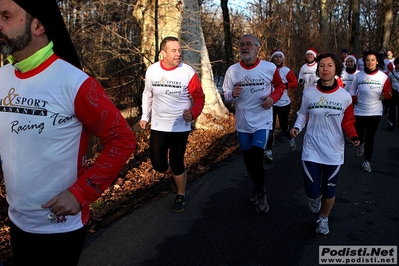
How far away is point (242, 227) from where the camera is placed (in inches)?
179

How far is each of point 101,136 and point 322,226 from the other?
3.17 metres

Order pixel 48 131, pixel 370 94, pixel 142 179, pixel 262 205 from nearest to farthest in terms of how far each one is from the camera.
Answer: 1. pixel 48 131
2. pixel 262 205
3. pixel 142 179
4. pixel 370 94

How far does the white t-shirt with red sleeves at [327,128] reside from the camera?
4.35 metres

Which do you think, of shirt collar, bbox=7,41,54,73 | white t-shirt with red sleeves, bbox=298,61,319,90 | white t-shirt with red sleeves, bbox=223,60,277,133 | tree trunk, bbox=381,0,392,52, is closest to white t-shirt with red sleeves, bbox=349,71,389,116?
white t-shirt with red sleeves, bbox=223,60,277,133

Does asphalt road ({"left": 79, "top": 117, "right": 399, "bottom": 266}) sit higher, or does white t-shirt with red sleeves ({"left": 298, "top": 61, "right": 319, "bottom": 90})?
white t-shirt with red sleeves ({"left": 298, "top": 61, "right": 319, "bottom": 90})

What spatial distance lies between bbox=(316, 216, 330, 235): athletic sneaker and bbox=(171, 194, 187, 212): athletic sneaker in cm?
173

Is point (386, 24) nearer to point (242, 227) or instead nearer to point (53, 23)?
point (242, 227)

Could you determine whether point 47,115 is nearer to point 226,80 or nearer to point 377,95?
point 226,80

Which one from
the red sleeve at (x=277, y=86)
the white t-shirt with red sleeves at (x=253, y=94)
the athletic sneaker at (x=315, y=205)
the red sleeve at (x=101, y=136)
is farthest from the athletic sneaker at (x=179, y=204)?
the red sleeve at (x=101, y=136)

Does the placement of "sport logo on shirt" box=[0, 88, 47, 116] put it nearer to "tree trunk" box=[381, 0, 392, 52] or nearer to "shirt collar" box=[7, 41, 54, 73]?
"shirt collar" box=[7, 41, 54, 73]

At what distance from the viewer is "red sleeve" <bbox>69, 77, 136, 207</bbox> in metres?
1.99

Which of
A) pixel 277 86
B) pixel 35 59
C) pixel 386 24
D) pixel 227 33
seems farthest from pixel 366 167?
pixel 386 24

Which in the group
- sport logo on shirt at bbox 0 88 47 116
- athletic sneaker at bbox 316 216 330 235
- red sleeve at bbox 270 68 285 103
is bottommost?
athletic sneaker at bbox 316 216 330 235

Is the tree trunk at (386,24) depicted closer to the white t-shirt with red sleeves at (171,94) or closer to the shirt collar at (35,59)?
the white t-shirt with red sleeves at (171,94)
